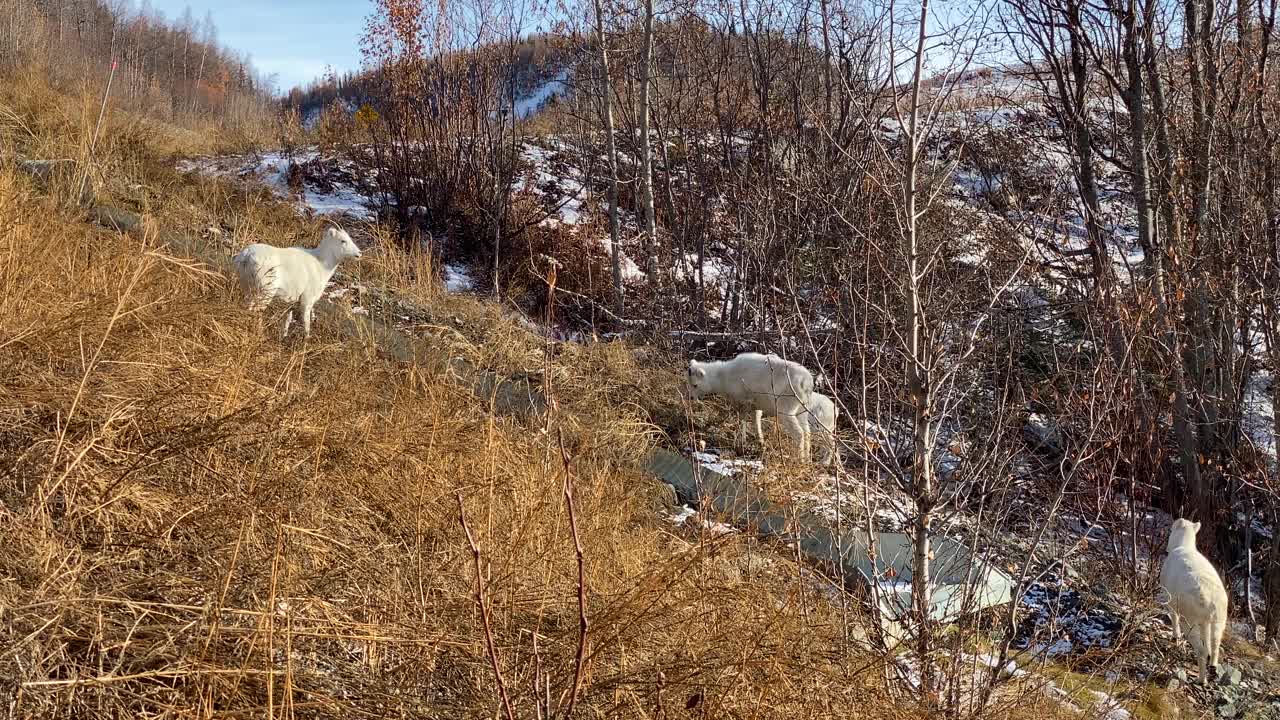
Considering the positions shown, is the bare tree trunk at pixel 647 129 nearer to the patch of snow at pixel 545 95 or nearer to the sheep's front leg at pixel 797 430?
the patch of snow at pixel 545 95

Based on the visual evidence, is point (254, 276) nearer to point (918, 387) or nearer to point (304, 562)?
point (304, 562)

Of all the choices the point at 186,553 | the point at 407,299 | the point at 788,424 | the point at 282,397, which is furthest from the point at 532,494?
the point at 407,299

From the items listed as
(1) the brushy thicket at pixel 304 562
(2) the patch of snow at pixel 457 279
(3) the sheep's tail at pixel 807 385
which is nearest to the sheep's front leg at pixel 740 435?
(3) the sheep's tail at pixel 807 385

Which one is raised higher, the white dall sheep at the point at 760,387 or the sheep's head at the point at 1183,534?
the white dall sheep at the point at 760,387

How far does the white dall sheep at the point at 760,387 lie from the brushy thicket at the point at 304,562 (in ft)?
6.72

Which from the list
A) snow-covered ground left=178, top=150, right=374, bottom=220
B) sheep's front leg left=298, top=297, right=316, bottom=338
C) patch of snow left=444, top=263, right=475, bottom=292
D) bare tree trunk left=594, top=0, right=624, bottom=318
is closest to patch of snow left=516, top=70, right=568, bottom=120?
bare tree trunk left=594, top=0, right=624, bottom=318

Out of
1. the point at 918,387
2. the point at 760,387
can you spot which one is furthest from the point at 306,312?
the point at 918,387

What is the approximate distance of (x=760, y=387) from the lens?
584 cm

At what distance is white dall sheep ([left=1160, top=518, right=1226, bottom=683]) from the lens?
14.0 feet

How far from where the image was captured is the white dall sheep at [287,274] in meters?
5.15

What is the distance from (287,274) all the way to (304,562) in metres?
3.69

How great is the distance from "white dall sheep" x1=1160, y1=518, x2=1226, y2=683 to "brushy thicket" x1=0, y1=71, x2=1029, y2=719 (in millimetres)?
2635

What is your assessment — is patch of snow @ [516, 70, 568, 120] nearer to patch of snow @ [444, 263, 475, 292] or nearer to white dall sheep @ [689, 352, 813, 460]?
patch of snow @ [444, 263, 475, 292]

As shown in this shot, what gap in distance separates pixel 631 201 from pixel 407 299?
220 inches
